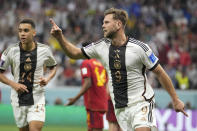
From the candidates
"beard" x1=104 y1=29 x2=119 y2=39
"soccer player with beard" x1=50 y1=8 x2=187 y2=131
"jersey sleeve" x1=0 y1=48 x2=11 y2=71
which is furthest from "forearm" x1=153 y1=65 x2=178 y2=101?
"jersey sleeve" x1=0 y1=48 x2=11 y2=71

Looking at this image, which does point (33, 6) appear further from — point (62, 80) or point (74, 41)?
point (62, 80)

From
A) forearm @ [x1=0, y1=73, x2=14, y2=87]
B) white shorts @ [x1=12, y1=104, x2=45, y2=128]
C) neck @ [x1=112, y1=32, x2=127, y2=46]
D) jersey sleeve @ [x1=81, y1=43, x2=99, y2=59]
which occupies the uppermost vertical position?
neck @ [x1=112, y1=32, x2=127, y2=46]

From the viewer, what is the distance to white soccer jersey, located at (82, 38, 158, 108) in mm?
7375

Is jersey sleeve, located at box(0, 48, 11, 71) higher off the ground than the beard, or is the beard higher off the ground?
the beard

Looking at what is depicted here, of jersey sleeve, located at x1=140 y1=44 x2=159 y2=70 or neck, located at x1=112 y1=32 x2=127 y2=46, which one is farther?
neck, located at x1=112 y1=32 x2=127 y2=46

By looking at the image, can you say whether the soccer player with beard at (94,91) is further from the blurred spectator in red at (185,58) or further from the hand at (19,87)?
the blurred spectator in red at (185,58)

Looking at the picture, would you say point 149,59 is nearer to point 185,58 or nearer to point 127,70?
point 127,70

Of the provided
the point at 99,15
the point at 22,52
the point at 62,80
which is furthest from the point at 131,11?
the point at 22,52

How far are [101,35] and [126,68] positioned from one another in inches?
471

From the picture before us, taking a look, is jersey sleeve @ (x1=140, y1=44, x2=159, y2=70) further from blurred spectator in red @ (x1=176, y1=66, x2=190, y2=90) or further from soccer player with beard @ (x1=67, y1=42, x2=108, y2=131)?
blurred spectator in red @ (x1=176, y1=66, x2=190, y2=90)

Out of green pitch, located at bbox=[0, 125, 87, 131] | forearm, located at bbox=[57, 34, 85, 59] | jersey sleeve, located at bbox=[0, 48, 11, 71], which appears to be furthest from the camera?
green pitch, located at bbox=[0, 125, 87, 131]

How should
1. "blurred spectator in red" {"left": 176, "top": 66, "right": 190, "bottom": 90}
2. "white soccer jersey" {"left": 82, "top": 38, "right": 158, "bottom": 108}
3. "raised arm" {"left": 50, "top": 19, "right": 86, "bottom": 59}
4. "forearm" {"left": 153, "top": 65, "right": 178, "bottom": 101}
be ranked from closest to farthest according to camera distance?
"raised arm" {"left": 50, "top": 19, "right": 86, "bottom": 59} → "forearm" {"left": 153, "top": 65, "right": 178, "bottom": 101} → "white soccer jersey" {"left": 82, "top": 38, "right": 158, "bottom": 108} → "blurred spectator in red" {"left": 176, "top": 66, "right": 190, "bottom": 90}

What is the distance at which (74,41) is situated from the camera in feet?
63.3

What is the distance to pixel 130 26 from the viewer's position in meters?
20.4
